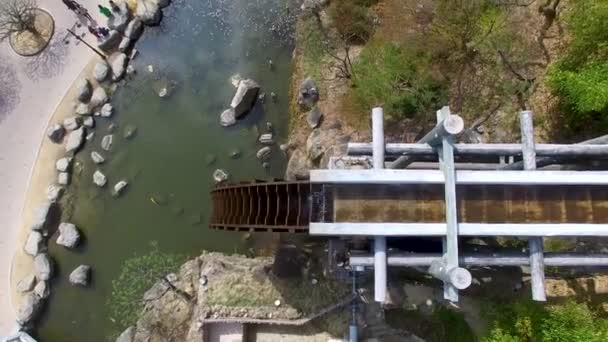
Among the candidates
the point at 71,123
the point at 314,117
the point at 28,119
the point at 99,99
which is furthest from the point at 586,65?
the point at 28,119

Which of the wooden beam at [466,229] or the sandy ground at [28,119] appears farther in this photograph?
the sandy ground at [28,119]

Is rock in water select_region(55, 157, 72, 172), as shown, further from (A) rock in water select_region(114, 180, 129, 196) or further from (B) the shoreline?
(A) rock in water select_region(114, 180, 129, 196)

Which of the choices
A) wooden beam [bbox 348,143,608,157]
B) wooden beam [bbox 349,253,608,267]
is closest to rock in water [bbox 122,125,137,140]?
wooden beam [bbox 348,143,608,157]

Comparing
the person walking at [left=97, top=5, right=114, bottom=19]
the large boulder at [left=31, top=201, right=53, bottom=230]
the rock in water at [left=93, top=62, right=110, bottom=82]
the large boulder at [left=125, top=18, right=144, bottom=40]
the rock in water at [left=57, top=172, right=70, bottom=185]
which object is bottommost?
the large boulder at [left=31, top=201, right=53, bottom=230]

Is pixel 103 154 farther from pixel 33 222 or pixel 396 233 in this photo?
pixel 396 233

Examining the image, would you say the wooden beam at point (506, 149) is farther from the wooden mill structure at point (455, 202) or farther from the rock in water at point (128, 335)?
the rock in water at point (128, 335)

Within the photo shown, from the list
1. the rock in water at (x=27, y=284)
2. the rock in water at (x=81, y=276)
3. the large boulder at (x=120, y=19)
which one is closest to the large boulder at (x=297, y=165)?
the rock in water at (x=81, y=276)
